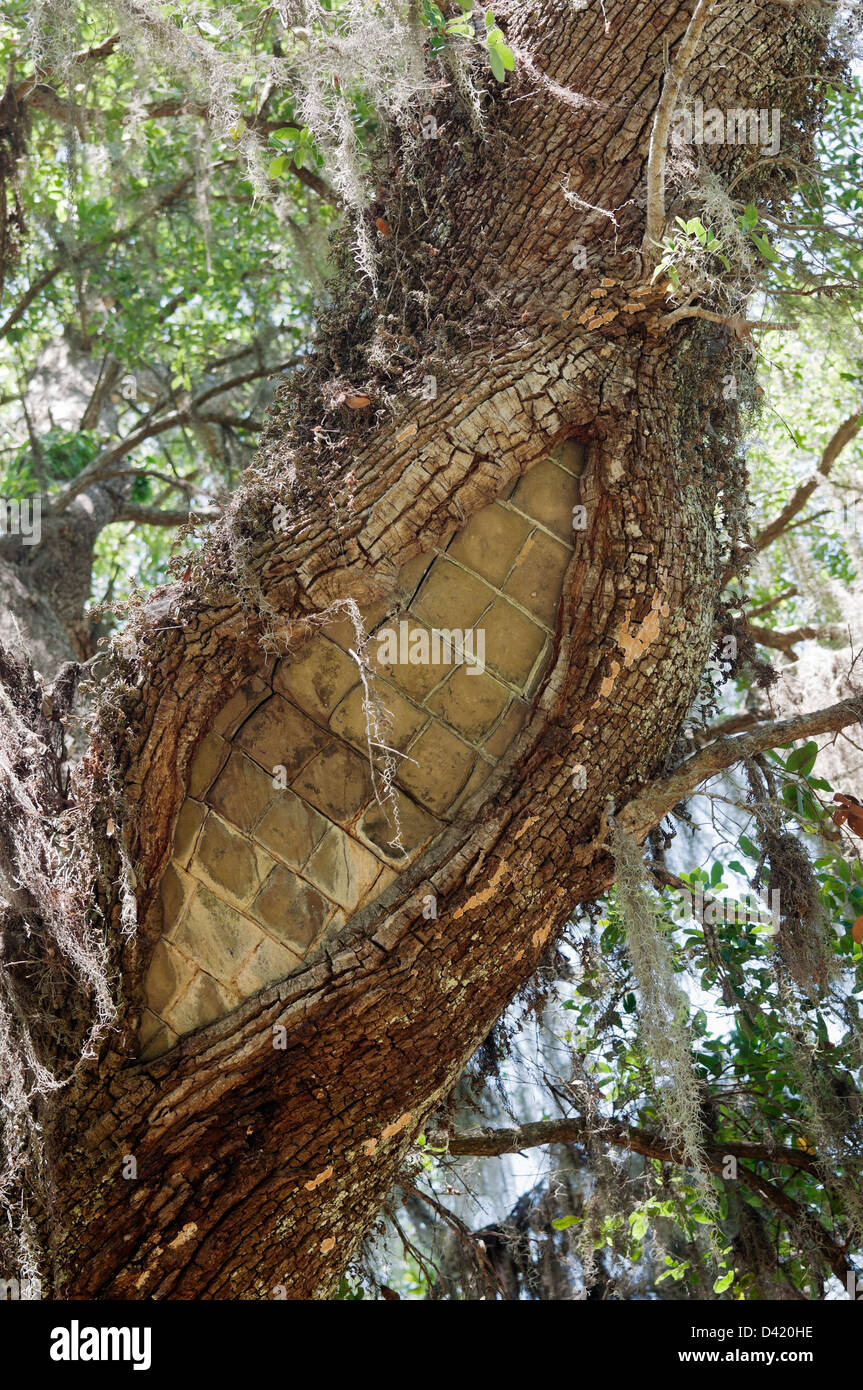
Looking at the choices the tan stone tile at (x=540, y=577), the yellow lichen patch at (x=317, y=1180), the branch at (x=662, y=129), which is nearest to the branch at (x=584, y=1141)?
the yellow lichen patch at (x=317, y=1180)

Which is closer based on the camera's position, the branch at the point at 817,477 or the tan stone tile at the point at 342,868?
the tan stone tile at the point at 342,868

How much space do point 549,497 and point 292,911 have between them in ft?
4.64

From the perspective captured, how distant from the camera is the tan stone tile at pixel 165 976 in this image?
347 cm

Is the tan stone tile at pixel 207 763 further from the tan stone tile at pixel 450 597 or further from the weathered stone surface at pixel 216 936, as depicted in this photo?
the tan stone tile at pixel 450 597

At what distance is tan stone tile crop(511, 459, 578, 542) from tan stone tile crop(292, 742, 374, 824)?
0.88 metres

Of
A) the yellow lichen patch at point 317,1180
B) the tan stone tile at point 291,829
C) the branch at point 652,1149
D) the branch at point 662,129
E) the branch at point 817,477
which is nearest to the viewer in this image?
the branch at point 662,129

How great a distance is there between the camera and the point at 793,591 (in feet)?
21.5

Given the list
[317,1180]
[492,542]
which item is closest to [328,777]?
[492,542]

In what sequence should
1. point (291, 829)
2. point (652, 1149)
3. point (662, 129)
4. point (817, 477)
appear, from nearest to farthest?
point (662, 129)
point (291, 829)
point (652, 1149)
point (817, 477)

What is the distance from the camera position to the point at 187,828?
138 inches

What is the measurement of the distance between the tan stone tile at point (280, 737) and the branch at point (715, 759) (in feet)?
3.00

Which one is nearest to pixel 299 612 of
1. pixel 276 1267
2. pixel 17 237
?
pixel 276 1267

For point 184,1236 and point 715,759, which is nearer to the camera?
point 184,1236

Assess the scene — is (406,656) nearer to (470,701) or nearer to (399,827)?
(470,701)
